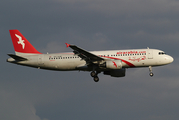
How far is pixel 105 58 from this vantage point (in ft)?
162

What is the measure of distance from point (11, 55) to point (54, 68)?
23.6ft

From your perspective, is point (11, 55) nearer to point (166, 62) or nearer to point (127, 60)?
point (127, 60)

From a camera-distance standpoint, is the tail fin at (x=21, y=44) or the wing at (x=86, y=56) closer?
the wing at (x=86, y=56)

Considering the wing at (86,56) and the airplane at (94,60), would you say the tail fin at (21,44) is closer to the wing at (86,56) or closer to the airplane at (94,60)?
the airplane at (94,60)

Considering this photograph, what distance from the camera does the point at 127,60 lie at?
48.9m

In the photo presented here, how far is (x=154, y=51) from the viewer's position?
49.5 m

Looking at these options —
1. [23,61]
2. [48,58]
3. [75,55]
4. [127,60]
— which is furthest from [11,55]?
[127,60]

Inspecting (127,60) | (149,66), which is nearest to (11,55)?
(127,60)

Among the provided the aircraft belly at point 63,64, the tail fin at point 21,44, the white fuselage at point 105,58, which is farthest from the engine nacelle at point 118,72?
the tail fin at point 21,44

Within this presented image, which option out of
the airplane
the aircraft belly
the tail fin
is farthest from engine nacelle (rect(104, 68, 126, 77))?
the tail fin

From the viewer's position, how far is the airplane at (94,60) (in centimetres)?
4841

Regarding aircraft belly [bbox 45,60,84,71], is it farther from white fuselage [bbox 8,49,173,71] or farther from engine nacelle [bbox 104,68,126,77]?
engine nacelle [bbox 104,68,126,77]

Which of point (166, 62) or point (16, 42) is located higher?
point (16, 42)

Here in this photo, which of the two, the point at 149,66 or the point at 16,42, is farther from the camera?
the point at 16,42
